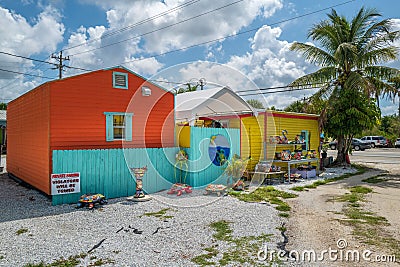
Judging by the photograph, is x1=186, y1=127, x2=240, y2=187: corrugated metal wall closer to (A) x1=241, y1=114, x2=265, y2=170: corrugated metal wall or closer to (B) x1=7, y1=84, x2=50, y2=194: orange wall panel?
(A) x1=241, y1=114, x2=265, y2=170: corrugated metal wall

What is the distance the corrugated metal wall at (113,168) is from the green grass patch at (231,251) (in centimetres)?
349

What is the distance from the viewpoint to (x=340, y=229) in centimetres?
532

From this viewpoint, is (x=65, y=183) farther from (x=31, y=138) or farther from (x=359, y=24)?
→ (x=359, y=24)

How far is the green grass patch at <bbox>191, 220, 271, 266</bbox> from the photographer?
12.8ft

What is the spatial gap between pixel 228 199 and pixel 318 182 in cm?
440

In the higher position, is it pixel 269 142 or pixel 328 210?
pixel 269 142

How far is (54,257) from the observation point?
4.06 meters

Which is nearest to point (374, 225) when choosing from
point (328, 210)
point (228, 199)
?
point (328, 210)

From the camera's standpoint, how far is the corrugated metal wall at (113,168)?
7.12 metres

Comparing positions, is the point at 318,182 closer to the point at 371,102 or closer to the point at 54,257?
the point at 371,102

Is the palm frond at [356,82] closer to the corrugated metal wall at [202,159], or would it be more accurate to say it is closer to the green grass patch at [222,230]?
the corrugated metal wall at [202,159]

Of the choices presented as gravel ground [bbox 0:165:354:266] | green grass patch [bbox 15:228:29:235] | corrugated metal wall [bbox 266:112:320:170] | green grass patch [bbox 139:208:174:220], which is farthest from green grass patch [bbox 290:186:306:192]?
green grass patch [bbox 15:228:29:235]

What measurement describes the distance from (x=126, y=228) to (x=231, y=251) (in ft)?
6.73

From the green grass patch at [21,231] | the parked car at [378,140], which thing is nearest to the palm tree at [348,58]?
the green grass patch at [21,231]
